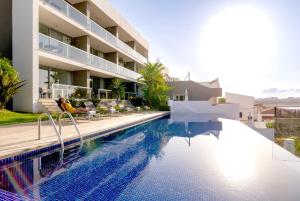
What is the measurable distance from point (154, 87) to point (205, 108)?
615cm

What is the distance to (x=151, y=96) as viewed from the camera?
2614 centimetres

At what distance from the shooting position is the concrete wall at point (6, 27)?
1441cm

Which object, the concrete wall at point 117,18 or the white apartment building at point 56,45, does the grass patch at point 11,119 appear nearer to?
the white apartment building at point 56,45

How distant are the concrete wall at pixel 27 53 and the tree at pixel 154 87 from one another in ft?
47.2

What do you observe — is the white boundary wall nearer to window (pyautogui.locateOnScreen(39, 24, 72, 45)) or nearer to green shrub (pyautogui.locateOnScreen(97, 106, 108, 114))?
green shrub (pyautogui.locateOnScreen(97, 106, 108, 114))

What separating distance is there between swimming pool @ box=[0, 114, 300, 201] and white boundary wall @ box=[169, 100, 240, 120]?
16.3 m

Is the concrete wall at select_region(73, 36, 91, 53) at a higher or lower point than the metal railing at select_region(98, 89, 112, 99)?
higher

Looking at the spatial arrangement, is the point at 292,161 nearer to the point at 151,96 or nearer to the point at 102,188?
the point at 102,188

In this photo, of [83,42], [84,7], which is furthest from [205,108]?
[84,7]

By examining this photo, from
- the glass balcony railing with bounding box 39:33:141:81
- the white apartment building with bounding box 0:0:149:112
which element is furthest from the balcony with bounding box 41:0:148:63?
the glass balcony railing with bounding box 39:33:141:81

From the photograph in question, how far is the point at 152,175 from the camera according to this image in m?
4.80

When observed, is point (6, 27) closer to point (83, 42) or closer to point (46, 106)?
point (83, 42)

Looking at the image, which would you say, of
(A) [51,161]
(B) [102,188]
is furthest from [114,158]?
(B) [102,188]

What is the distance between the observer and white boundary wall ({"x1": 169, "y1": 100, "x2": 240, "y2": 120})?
908 inches
